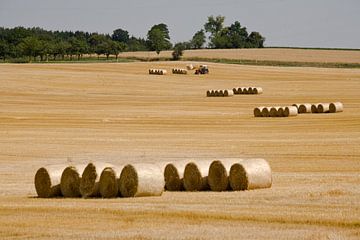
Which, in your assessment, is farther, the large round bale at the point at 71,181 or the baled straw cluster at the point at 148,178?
the large round bale at the point at 71,181

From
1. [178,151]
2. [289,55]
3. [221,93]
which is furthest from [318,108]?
[289,55]

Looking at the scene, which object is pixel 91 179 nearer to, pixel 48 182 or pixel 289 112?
pixel 48 182

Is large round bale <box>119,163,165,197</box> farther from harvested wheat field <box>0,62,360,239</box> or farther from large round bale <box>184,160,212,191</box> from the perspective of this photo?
large round bale <box>184,160,212,191</box>

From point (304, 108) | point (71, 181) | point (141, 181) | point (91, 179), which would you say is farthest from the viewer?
point (304, 108)

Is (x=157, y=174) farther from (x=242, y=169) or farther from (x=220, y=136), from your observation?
(x=220, y=136)

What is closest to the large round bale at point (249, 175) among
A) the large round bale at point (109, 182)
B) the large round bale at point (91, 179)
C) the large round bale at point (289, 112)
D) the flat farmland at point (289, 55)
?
the large round bale at point (109, 182)

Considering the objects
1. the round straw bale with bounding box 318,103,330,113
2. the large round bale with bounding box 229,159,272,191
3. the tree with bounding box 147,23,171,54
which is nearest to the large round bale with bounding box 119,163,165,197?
the large round bale with bounding box 229,159,272,191

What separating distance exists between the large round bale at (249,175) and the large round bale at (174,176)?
109cm

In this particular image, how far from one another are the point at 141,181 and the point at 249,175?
2172 mm

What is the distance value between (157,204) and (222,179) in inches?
84.6

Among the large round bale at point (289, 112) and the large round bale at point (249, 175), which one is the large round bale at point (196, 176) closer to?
the large round bale at point (249, 175)

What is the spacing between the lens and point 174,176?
1748 centimetres

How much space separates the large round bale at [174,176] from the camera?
1741 centimetres

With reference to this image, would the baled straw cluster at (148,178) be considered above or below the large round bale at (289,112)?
above
